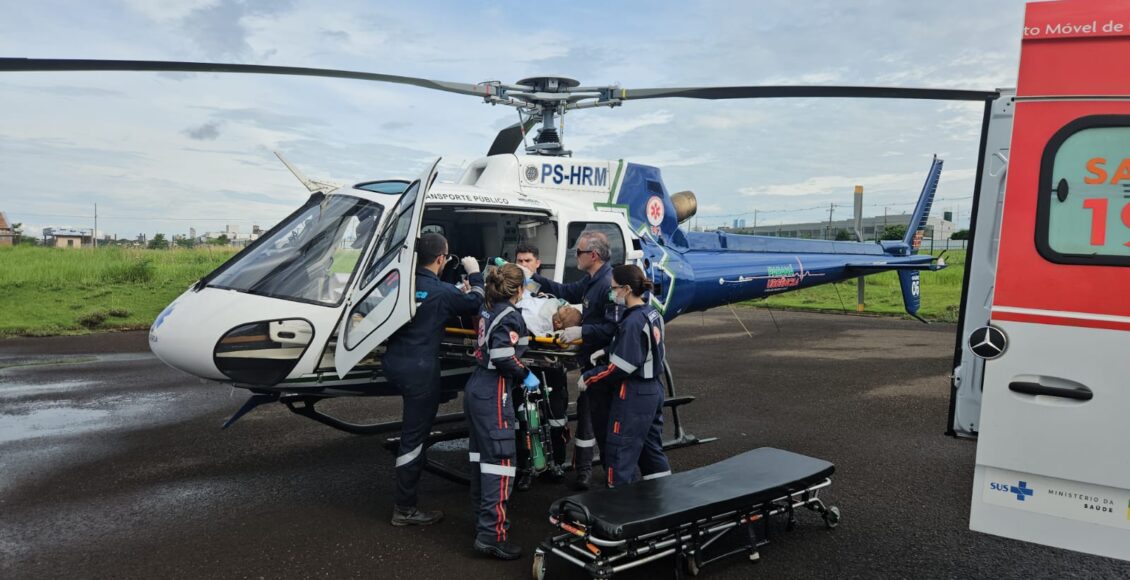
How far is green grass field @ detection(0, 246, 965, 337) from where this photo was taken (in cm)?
1518

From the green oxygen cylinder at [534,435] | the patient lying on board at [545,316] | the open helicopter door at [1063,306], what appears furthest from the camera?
the green oxygen cylinder at [534,435]

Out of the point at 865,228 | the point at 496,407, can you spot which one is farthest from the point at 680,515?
the point at 865,228

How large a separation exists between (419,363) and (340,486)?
174cm

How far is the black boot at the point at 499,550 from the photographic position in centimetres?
440

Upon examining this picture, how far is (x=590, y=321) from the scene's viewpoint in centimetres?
529

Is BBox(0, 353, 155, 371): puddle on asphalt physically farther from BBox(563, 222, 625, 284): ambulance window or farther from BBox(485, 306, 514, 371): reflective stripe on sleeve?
BBox(485, 306, 514, 371): reflective stripe on sleeve

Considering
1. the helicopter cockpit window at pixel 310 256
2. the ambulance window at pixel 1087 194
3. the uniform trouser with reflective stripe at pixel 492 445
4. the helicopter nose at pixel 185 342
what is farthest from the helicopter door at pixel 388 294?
the ambulance window at pixel 1087 194

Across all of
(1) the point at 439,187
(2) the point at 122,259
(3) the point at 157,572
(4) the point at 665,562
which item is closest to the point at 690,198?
(1) the point at 439,187

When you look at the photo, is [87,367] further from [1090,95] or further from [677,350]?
[1090,95]

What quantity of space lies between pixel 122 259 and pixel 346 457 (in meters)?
15.9

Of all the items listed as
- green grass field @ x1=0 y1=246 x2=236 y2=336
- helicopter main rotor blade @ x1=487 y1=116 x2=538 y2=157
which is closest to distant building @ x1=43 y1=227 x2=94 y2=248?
green grass field @ x1=0 y1=246 x2=236 y2=336

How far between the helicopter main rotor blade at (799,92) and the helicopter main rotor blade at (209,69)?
1499mm

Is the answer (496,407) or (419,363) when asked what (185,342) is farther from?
(496,407)

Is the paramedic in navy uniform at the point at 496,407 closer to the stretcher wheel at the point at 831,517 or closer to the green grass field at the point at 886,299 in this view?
the stretcher wheel at the point at 831,517
